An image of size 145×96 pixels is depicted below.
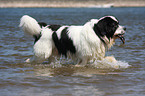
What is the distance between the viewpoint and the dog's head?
22.8 feet

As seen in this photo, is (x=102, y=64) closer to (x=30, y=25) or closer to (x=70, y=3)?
(x=30, y=25)

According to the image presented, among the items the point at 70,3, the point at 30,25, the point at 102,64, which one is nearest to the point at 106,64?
the point at 102,64

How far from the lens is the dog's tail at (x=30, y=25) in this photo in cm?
735

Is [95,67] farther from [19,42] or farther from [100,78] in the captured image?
[19,42]

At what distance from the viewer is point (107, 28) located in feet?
23.0

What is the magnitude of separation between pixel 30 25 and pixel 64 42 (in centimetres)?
95

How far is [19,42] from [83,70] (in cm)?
523

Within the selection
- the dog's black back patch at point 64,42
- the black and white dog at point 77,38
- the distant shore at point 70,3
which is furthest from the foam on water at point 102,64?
the distant shore at point 70,3

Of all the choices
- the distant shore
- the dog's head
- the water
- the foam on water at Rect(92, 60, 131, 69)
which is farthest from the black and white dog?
the distant shore

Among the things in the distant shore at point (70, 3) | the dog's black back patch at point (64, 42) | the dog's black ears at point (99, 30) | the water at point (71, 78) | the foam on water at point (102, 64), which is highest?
the distant shore at point (70, 3)

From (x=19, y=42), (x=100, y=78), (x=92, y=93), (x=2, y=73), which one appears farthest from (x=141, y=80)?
(x=19, y=42)

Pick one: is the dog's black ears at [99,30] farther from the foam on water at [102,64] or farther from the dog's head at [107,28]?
the foam on water at [102,64]

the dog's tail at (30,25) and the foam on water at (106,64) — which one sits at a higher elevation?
the dog's tail at (30,25)

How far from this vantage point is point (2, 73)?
7012mm
